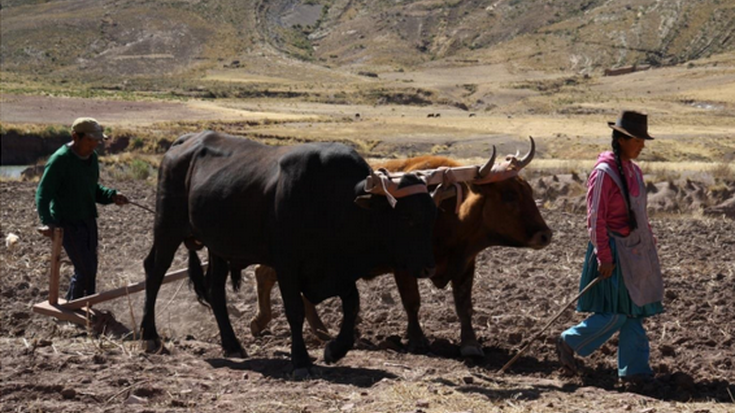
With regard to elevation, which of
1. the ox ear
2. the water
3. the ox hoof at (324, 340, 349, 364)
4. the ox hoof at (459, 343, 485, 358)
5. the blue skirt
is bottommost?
the water

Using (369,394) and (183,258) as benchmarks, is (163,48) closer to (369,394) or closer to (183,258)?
(183,258)

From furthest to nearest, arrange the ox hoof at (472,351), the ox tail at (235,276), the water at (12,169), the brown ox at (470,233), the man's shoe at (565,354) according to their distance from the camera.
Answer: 1. the water at (12,169)
2. the ox tail at (235,276)
3. the brown ox at (470,233)
4. the ox hoof at (472,351)
5. the man's shoe at (565,354)

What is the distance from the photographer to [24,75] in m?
98.0

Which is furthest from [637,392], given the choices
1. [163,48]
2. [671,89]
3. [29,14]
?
[29,14]

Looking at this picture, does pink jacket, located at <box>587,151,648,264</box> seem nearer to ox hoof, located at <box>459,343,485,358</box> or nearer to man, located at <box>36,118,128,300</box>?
ox hoof, located at <box>459,343,485,358</box>

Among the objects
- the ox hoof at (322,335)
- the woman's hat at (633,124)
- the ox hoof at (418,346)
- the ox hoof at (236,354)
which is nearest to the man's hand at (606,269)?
the woman's hat at (633,124)

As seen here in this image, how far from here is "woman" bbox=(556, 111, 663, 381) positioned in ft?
24.9

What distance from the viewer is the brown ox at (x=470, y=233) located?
9148 millimetres

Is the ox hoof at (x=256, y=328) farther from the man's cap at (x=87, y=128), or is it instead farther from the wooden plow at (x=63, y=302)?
the man's cap at (x=87, y=128)

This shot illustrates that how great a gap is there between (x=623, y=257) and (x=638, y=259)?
4.3 inches

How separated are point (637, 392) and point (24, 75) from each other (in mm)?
97583

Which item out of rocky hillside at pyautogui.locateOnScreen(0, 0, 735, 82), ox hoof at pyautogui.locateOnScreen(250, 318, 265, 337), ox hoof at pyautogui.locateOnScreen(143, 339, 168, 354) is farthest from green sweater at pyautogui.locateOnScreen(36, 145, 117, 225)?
rocky hillside at pyautogui.locateOnScreen(0, 0, 735, 82)

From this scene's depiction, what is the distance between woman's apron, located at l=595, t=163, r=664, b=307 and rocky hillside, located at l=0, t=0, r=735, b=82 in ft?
309

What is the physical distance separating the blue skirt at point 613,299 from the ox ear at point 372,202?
1652 millimetres
